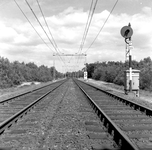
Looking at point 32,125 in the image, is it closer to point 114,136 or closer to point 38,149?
point 38,149

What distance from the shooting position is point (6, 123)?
623cm

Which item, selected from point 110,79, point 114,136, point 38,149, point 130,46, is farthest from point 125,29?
point 110,79

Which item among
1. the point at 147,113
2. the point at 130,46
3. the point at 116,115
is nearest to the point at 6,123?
the point at 116,115

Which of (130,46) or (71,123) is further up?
(130,46)

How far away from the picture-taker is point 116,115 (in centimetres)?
817

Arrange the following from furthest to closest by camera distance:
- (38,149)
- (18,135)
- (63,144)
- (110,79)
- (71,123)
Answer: (110,79) < (71,123) < (18,135) < (63,144) < (38,149)

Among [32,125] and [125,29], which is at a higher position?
[125,29]

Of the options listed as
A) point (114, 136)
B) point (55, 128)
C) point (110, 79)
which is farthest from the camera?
point (110, 79)

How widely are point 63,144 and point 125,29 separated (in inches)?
541

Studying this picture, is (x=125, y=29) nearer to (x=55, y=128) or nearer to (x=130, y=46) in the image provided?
(x=130, y=46)

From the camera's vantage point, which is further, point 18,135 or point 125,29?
point 125,29

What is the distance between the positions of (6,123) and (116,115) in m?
4.11

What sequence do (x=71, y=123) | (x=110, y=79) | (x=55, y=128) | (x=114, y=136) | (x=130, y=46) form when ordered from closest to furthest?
1. (x=114, y=136)
2. (x=55, y=128)
3. (x=71, y=123)
4. (x=130, y=46)
5. (x=110, y=79)

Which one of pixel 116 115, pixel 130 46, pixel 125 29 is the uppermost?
pixel 125 29
